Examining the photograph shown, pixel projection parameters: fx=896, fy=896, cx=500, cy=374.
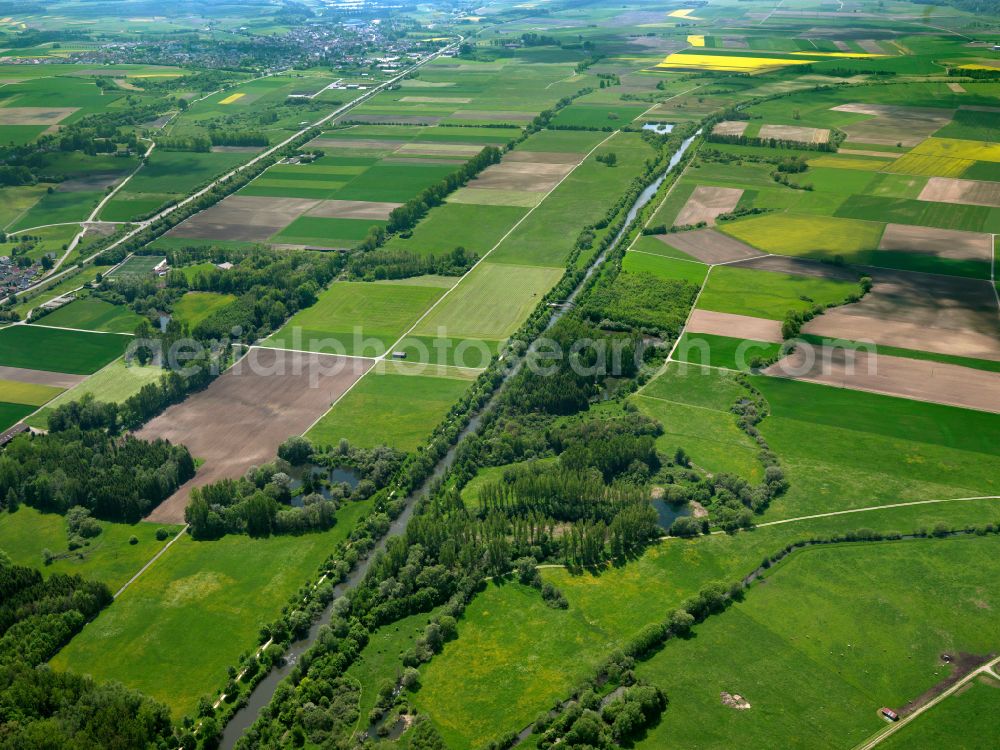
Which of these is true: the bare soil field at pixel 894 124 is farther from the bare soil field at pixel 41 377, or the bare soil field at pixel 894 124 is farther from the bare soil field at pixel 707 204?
the bare soil field at pixel 41 377

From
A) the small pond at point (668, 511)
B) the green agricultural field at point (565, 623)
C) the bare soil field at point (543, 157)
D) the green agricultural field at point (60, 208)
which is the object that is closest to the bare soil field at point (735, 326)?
the small pond at point (668, 511)

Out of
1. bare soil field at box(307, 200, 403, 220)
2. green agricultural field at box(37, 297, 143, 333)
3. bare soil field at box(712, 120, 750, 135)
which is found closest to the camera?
green agricultural field at box(37, 297, 143, 333)

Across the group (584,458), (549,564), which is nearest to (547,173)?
(584,458)

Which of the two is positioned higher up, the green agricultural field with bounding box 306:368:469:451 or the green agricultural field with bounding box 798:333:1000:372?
the green agricultural field with bounding box 798:333:1000:372

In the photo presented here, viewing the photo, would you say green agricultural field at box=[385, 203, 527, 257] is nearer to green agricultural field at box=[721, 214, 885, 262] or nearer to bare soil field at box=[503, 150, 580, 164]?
bare soil field at box=[503, 150, 580, 164]

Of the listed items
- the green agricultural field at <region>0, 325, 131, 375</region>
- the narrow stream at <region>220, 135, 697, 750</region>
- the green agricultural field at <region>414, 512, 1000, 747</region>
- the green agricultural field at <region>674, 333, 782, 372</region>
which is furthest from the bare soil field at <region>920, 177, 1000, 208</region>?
Answer: the green agricultural field at <region>0, 325, 131, 375</region>

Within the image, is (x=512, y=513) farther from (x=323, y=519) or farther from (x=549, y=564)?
(x=323, y=519)
